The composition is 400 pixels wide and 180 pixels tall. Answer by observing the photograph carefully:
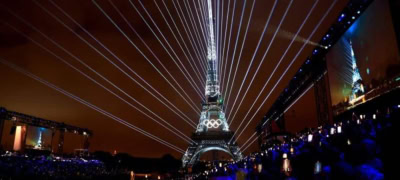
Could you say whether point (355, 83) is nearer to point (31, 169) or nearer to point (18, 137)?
point (31, 169)

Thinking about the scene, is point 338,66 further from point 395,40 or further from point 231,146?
point 231,146

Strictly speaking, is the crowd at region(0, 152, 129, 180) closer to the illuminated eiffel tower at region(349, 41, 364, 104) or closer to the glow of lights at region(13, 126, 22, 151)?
the glow of lights at region(13, 126, 22, 151)

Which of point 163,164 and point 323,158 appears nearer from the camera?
point 323,158

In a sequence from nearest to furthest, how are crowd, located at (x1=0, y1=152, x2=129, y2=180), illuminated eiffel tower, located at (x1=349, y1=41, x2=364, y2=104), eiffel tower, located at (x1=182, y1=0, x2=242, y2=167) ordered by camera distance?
illuminated eiffel tower, located at (x1=349, y1=41, x2=364, y2=104) → crowd, located at (x1=0, y1=152, x2=129, y2=180) → eiffel tower, located at (x1=182, y1=0, x2=242, y2=167)

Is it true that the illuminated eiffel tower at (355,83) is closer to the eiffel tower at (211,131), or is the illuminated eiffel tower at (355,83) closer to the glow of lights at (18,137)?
the glow of lights at (18,137)

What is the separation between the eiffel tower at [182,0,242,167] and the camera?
5712 centimetres

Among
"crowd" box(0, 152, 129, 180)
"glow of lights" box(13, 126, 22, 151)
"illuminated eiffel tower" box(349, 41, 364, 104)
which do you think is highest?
"illuminated eiffel tower" box(349, 41, 364, 104)

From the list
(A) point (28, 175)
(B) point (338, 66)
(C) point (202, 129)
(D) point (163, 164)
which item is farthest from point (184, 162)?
(B) point (338, 66)

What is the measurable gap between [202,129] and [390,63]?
2023 inches

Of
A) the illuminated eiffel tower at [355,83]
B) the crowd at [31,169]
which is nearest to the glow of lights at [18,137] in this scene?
the crowd at [31,169]

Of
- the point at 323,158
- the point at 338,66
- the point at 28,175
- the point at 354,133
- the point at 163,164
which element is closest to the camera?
the point at 323,158

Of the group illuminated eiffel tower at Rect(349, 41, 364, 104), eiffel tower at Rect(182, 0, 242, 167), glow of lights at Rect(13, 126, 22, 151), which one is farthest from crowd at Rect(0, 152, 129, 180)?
eiffel tower at Rect(182, 0, 242, 167)

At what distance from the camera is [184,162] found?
5559 cm

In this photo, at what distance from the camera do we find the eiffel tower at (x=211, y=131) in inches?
2249
